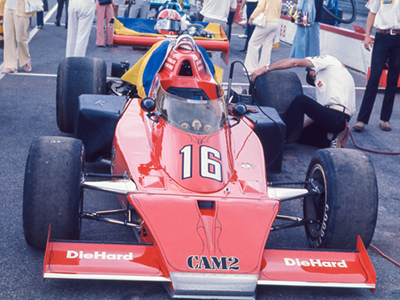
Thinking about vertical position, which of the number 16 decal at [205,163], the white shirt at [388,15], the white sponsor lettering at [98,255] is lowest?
the white sponsor lettering at [98,255]

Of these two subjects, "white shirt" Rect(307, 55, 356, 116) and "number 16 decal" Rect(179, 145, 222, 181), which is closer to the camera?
"number 16 decal" Rect(179, 145, 222, 181)

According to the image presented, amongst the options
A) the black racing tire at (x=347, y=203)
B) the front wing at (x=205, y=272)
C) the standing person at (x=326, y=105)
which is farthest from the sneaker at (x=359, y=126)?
the front wing at (x=205, y=272)

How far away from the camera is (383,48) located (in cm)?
693

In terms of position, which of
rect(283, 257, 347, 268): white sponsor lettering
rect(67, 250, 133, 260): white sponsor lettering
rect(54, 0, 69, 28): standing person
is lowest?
rect(54, 0, 69, 28): standing person

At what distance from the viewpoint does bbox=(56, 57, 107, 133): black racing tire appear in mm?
5707

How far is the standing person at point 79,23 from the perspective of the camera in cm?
875

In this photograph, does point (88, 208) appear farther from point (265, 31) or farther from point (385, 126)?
point (265, 31)

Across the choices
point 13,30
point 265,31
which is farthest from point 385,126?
point 13,30

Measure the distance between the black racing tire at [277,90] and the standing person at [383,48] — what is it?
1160 mm

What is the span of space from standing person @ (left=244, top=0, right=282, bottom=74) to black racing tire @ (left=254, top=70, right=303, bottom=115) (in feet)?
10.3

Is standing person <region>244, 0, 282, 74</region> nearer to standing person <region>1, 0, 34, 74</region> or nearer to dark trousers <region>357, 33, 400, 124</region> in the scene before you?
dark trousers <region>357, 33, 400, 124</region>

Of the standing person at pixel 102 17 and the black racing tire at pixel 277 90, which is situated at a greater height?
the black racing tire at pixel 277 90

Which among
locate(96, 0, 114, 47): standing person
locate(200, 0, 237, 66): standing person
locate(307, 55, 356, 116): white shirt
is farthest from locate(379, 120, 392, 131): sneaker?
locate(96, 0, 114, 47): standing person

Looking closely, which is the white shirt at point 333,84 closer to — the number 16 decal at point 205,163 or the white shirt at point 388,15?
the white shirt at point 388,15
